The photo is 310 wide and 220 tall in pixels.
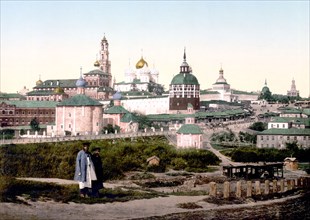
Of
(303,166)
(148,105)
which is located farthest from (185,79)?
(303,166)

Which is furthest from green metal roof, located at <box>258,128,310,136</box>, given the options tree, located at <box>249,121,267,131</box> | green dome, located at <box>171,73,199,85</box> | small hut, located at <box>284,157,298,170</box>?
green dome, located at <box>171,73,199,85</box>

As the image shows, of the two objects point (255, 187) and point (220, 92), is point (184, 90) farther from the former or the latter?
point (255, 187)

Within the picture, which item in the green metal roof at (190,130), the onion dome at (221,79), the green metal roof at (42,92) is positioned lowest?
the green metal roof at (190,130)

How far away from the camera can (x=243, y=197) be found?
20.8m

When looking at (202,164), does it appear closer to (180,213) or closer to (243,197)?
(243,197)

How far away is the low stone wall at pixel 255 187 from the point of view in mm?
20578

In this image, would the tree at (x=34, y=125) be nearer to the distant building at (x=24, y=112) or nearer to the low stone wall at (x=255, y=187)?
the distant building at (x=24, y=112)

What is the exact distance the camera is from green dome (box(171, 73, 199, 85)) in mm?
55250

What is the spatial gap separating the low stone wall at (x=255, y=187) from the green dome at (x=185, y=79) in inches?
1219

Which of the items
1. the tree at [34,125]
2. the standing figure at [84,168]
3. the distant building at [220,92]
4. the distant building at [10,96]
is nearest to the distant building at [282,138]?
the tree at [34,125]

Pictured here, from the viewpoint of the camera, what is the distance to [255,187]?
2255 centimetres

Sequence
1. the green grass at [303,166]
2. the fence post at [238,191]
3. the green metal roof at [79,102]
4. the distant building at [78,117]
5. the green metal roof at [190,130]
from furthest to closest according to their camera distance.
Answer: the green metal roof at [79,102] → the distant building at [78,117] → the green metal roof at [190,130] → the green grass at [303,166] → the fence post at [238,191]

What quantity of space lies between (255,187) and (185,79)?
109 ft

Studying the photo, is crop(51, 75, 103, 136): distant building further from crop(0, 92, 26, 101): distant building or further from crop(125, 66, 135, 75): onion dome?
crop(125, 66, 135, 75): onion dome
